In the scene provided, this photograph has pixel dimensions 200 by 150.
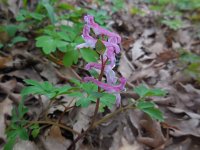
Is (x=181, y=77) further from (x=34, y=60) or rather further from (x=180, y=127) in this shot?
(x=34, y=60)

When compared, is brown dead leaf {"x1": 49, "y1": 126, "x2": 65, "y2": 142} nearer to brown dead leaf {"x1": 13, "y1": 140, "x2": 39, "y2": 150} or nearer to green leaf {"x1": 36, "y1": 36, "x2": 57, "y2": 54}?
brown dead leaf {"x1": 13, "y1": 140, "x2": 39, "y2": 150}

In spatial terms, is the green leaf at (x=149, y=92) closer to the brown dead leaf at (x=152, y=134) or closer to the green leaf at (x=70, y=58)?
the brown dead leaf at (x=152, y=134)

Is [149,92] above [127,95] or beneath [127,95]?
above

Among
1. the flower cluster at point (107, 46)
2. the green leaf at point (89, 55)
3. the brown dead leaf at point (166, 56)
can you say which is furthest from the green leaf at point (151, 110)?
the brown dead leaf at point (166, 56)

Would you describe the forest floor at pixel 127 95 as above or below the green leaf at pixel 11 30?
below

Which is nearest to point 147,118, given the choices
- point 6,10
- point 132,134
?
point 132,134

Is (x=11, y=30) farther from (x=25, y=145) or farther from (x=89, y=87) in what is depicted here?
(x=89, y=87)

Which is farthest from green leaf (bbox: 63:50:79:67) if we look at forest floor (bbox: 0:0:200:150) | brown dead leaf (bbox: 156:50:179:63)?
brown dead leaf (bbox: 156:50:179:63)

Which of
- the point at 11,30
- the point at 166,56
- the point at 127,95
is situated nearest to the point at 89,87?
the point at 127,95
